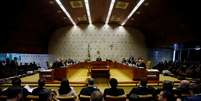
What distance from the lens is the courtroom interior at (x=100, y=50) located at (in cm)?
691

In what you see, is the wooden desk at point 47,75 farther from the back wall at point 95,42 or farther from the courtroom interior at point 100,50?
the back wall at point 95,42

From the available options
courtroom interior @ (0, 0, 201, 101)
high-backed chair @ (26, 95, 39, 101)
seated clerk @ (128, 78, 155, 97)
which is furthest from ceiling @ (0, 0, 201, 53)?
high-backed chair @ (26, 95, 39, 101)

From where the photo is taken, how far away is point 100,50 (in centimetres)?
3266

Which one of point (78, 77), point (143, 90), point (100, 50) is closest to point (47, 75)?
point (78, 77)

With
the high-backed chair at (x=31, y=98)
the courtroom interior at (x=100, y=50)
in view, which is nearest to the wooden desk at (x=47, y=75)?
the courtroom interior at (x=100, y=50)

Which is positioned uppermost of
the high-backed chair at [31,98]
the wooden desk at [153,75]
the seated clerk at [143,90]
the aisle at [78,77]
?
the seated clerk at [143,90]

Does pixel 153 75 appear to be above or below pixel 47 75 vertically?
below

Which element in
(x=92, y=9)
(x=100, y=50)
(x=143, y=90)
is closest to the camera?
(x=143, y=90)

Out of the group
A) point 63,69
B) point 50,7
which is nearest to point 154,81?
point 63,69

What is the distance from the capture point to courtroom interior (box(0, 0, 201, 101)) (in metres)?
6.91

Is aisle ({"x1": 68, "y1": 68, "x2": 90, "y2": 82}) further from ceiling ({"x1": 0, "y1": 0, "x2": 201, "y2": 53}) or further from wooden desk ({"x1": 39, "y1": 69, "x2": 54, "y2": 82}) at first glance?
ceiling ({"x1": 0, "y1": 0, "x2": 201, "y2": 53})

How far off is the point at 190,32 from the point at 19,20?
10451 mm

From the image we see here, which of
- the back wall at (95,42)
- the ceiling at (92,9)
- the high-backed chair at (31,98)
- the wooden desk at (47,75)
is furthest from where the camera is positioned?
the back wall at (95,42)

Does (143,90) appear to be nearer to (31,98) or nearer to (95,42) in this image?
(31,98)
